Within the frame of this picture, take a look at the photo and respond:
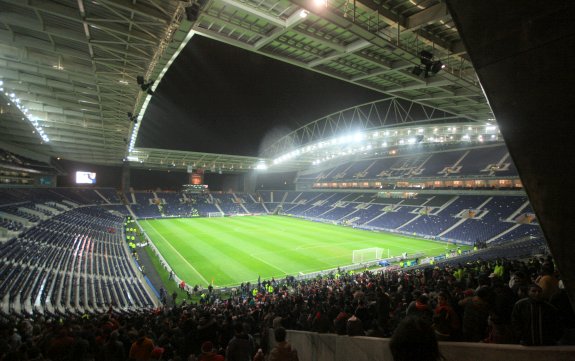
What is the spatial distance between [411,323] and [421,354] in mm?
154

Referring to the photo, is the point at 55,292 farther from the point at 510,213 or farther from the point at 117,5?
the point at 510,213

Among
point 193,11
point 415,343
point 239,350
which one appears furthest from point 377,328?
point 193,11

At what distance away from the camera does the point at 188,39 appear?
12.6m

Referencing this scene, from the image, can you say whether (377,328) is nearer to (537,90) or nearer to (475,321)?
(475,321)

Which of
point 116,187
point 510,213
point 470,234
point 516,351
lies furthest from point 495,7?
point 116,187

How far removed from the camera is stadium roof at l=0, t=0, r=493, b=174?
10.4 metres

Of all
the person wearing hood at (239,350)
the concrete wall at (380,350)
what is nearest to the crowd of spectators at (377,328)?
the person wearing hood at (239,350)

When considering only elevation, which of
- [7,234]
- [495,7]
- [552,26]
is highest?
[495,7]

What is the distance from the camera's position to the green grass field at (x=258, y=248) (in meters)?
25.2

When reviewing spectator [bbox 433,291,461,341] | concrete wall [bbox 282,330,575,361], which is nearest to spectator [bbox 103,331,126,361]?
concrete wall [bbox 282,330,575,361]

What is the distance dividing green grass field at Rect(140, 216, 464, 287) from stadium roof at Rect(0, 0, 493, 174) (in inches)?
557

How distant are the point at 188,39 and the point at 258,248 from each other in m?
24.7

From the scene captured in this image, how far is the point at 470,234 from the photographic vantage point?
112ft

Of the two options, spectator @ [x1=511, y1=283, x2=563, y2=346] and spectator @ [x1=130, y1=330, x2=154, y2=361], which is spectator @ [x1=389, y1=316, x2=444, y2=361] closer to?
spectator @ [x1=511, y1=283, x2=563, y2=346]
